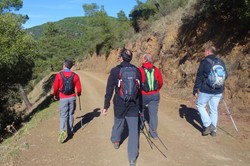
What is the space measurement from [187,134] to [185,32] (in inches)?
443

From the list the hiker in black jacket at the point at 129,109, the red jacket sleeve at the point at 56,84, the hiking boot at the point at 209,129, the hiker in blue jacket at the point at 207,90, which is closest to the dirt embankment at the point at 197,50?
the hiking boot at the point at 209,129

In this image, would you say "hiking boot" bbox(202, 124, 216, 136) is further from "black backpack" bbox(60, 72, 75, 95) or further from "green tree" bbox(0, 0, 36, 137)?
"green tree" bbox(0, 0, 36, 137)

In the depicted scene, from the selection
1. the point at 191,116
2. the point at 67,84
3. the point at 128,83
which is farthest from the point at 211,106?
the point at 67,84

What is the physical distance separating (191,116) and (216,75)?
3.21 metres

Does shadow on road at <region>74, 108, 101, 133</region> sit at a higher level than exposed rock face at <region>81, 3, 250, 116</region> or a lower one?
lower

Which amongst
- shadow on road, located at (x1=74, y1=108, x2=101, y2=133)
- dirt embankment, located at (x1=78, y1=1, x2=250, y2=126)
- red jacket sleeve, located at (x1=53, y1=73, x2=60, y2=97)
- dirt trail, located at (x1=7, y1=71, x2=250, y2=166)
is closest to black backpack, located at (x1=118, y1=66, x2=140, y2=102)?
dirt trail, located at (x1=7, y1=71, x2=250, y2=166)

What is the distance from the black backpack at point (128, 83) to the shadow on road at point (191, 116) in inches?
138

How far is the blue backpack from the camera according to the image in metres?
7.73

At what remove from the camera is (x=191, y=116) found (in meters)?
10.7

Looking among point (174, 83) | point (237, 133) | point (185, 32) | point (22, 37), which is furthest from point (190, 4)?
point (237, 133)

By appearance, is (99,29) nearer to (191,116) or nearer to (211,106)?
(191,116)

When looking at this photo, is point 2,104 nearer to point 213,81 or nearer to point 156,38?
point 156,38

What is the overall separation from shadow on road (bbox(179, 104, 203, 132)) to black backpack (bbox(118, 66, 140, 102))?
11.5 ft

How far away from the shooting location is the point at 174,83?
17.4 metres
